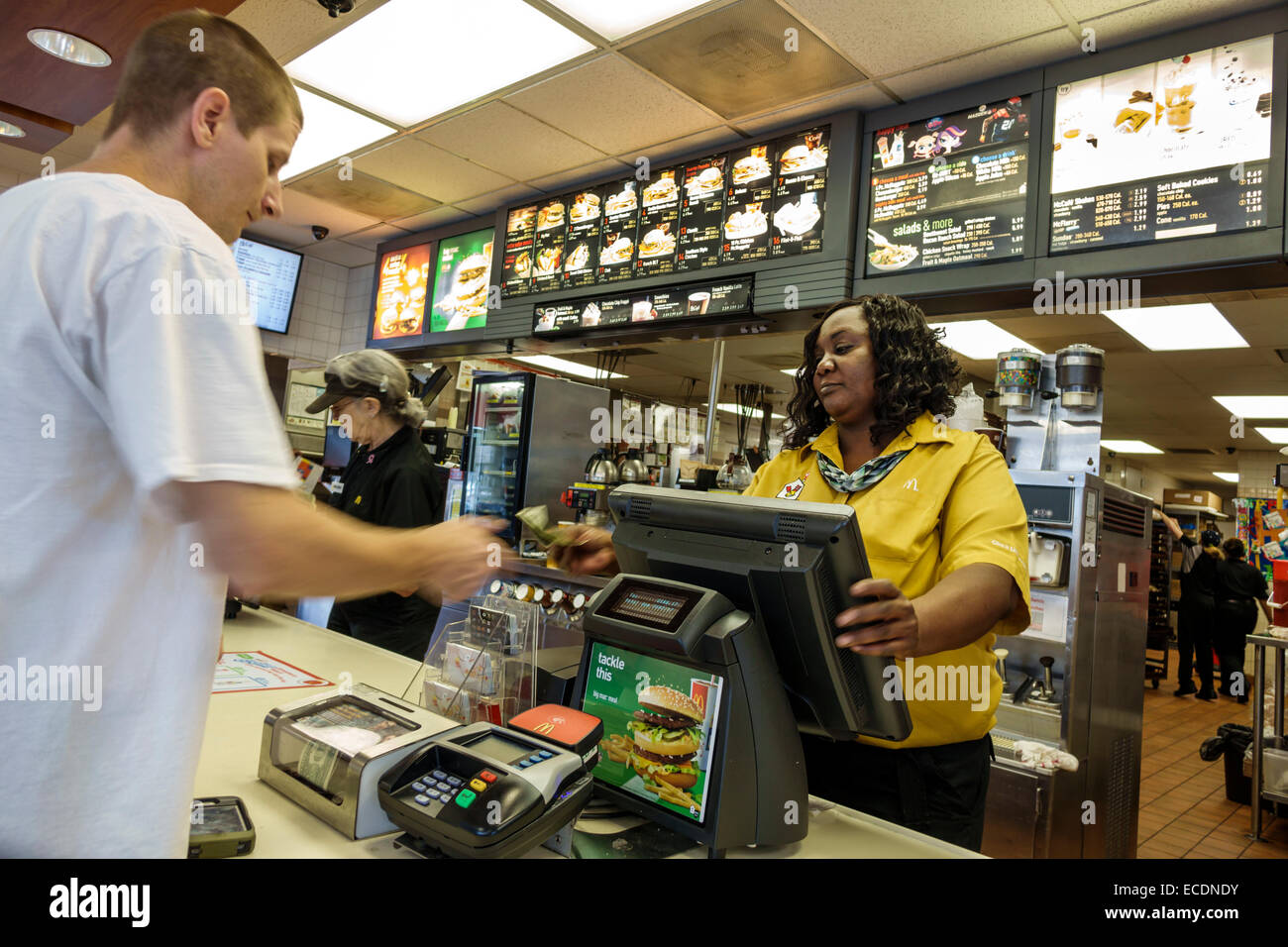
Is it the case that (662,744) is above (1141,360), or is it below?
below

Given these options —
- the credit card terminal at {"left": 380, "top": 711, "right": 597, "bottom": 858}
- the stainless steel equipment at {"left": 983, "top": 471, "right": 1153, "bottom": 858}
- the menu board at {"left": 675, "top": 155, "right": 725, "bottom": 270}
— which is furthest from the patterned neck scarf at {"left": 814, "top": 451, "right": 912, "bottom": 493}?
the menu board at {"left": 675, "top": 155, "right": 725, "bottom": 270}

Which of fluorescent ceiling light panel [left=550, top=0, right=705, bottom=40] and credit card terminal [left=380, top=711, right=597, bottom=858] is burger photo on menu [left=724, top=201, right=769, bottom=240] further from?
credit card terminal [left=380, top=711, right=597, bottom=858]

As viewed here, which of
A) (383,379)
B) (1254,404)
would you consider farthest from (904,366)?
(1254,404)

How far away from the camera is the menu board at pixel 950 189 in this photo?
3361mm

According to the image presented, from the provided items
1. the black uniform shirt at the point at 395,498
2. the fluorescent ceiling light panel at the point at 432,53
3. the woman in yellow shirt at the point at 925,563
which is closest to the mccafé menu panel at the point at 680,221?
the fluorescent ceiling light panel at the point at 432,53

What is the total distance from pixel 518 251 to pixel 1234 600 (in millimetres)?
8350

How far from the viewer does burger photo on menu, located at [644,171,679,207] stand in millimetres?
4445

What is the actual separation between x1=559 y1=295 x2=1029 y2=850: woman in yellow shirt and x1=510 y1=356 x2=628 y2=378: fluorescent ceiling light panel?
566cm

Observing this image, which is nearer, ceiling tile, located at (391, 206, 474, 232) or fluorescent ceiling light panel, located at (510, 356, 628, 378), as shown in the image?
ceiling tile, located at (391, 206, 474, 232)

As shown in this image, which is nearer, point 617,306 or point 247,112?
point 247,112

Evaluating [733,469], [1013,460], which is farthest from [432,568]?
[733,469]
